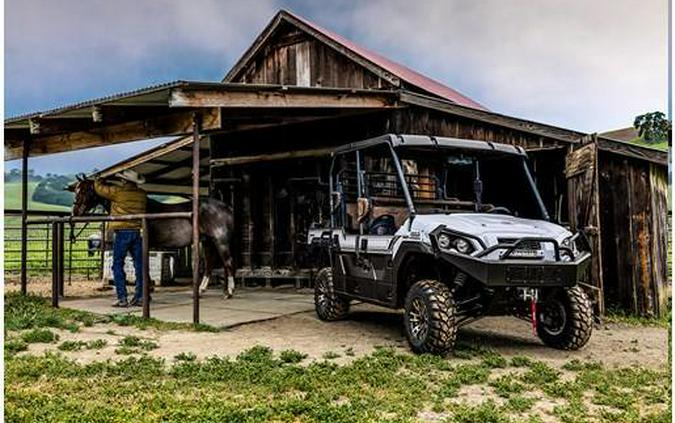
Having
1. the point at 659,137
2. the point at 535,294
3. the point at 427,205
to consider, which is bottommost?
the point at 535,294

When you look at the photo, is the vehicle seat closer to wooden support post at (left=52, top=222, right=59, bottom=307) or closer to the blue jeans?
the blue jeans

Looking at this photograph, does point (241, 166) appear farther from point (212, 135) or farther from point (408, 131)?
point (408, 131)

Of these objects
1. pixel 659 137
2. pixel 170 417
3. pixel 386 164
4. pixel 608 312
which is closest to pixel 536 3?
pixel 659 137

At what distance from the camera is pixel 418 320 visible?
596cm

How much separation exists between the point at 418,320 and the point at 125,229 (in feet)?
16.0

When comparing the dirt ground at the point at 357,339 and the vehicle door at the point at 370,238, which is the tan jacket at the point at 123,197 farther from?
the vehicle door at the point at 370,238

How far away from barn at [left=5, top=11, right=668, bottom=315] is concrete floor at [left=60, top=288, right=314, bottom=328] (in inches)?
43.0

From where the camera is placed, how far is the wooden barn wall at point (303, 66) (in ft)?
39.0

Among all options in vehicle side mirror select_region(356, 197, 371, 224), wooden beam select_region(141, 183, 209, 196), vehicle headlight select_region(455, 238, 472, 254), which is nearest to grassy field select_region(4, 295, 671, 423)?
vehicle headlight select_region(455, 238, 472, 254)

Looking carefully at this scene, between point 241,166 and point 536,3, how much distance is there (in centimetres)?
630

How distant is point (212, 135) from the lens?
12828 mm

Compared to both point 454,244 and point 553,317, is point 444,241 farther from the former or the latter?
point 553,317

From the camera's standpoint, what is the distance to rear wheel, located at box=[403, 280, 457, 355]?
5.61m

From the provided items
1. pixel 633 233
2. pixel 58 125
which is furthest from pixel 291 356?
pixel 58 125
